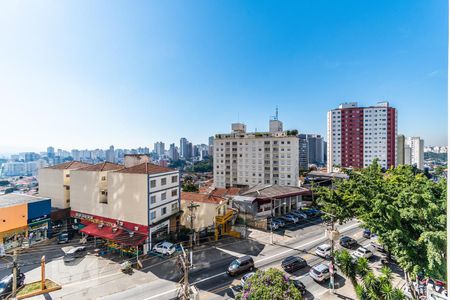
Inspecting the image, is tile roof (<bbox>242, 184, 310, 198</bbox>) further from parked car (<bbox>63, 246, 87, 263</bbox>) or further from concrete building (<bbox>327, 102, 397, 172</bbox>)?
concrete building (<bbox>327, 102, 397, 172</bbox>)

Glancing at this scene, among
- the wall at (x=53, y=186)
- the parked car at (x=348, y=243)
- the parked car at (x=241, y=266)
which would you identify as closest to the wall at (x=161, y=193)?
the parked car at (x=241, y=266)

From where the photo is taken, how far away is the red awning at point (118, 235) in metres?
16.6

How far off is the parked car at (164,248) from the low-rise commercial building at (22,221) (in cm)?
969

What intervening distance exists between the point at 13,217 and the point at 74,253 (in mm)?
6013

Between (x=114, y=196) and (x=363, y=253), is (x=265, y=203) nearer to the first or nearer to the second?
(x=363, y=253)

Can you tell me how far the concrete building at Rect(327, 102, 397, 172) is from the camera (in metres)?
59.0

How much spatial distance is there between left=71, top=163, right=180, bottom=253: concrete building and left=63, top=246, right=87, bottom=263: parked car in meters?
1.26

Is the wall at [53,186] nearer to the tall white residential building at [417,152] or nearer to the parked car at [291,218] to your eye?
the parked car at [291,218]

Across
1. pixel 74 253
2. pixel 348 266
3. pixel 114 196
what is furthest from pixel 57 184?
pixel 348 266

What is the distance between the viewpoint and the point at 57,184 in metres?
23.2

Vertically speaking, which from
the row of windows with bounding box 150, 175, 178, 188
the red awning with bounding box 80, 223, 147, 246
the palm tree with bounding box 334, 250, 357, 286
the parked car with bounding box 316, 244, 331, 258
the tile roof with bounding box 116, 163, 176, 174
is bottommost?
the parked car with bounding box 316, 244, 331, 258

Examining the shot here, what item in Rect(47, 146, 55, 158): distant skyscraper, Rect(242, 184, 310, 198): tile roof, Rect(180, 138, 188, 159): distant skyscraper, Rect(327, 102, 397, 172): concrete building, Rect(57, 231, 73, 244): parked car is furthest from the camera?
Rect(47, 146, 55, 158): distant skyscraper

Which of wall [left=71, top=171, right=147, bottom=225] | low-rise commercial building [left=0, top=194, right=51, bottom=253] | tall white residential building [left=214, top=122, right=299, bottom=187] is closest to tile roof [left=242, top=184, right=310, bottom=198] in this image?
tall white residential building [left=214, top=122, right=299, bottom=187]

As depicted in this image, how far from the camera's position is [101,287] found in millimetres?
13016
